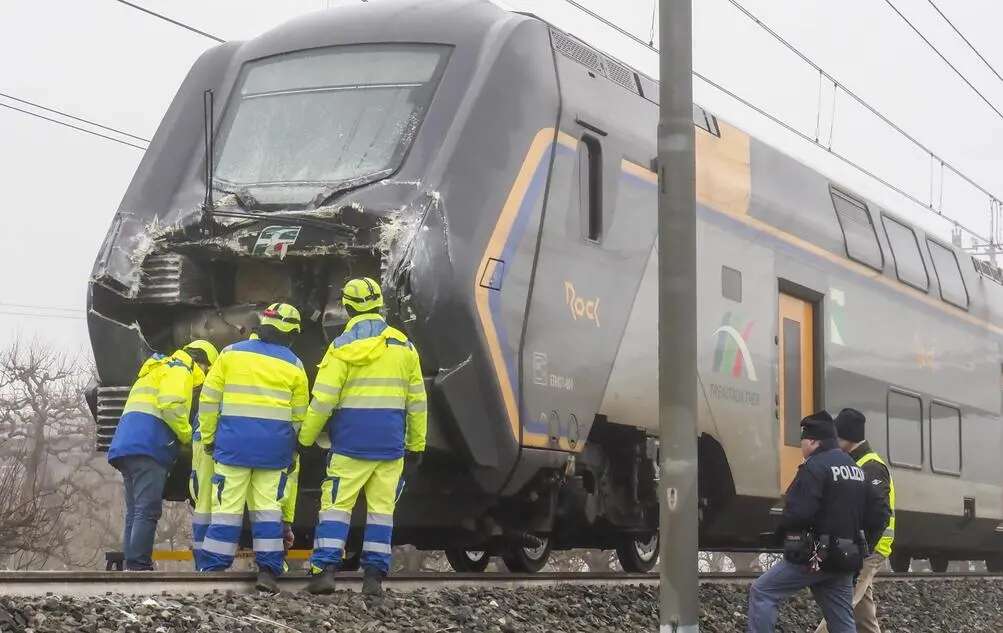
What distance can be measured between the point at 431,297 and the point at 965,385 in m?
9.84

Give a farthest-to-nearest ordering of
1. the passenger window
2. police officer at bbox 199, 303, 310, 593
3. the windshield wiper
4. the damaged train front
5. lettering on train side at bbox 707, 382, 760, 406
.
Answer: the passenger window → lettering on train side at bbox 707, 382, 760, 406 → the windshield wiper → the damaged train front → police officer at bbox 199, 303, 310, 593

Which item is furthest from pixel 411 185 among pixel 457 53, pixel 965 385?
pixel 965 385

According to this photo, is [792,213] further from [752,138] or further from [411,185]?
[411,185]

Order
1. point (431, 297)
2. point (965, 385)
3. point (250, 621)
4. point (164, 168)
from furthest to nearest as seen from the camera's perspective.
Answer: point (965, 385) < point (164, 168) < point (431, 297) < point (250, 621)

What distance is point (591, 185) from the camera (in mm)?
10383

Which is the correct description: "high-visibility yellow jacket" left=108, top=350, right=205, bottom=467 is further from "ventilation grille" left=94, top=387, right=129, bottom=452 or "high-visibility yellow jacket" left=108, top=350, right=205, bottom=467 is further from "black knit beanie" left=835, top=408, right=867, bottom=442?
"black knit beanie" left=835, top=408, right=867, bottom=442

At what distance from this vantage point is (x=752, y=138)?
12.8 m

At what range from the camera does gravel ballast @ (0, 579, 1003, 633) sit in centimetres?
614

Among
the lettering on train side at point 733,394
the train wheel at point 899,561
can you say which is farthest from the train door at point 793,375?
the train wheel at point 899,561

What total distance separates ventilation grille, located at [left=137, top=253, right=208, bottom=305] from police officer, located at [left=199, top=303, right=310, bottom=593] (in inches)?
63.2

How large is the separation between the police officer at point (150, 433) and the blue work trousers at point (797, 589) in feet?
12.1

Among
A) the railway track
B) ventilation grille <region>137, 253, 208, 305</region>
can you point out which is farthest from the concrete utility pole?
ventilation grille <region>137, 253, 208, 305</region>

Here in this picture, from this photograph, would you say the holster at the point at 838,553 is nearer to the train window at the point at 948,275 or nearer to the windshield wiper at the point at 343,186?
the windshield wiper at the point at 343,186

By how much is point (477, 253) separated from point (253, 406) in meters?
1.77
